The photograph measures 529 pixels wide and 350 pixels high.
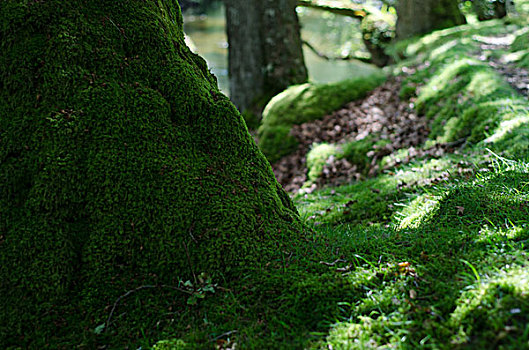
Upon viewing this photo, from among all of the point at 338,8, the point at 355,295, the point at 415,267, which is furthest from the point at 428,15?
the point at 355,295

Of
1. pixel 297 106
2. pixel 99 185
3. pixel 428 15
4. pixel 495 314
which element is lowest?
pixel 495 314

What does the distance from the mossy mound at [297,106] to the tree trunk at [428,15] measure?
572 centimetres

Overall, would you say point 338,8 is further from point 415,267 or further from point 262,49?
point 415,267

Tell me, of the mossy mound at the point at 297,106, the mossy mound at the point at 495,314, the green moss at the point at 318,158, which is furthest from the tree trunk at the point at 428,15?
the mossy mound at the point at 495,314

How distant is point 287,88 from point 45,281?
29.5 feet

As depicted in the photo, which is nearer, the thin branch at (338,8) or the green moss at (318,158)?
the green moss at (318,158)

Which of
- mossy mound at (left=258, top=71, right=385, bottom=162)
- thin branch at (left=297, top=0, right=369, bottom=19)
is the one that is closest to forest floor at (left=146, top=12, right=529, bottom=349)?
mossy mound at (left=258, top=71, right=385, bottom=162)

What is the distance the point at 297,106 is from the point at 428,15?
8327 millimetres

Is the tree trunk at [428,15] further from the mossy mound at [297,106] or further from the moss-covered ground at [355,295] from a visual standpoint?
the moss-covered ground at [355,295]

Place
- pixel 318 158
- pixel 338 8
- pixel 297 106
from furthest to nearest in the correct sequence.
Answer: pixel 338 8 → pixel 297 106 → pixel 318 158

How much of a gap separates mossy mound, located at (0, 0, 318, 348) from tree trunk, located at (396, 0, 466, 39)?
13.7 meters

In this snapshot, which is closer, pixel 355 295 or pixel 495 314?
pixel 495 314

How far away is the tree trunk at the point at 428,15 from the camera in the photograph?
13.9 m

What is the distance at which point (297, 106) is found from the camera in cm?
922
